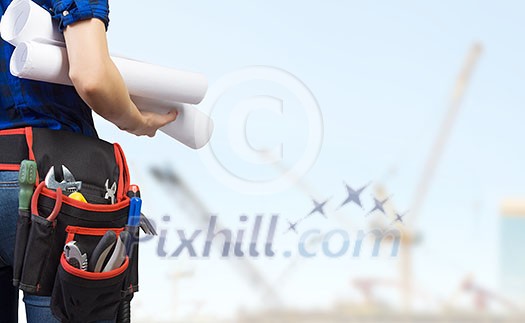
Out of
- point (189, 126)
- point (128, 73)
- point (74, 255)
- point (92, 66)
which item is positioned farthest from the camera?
point (189, 126)

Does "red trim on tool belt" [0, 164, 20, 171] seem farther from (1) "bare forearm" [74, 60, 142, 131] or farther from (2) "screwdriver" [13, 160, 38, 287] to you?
(1) "bare forearm" [74, 60, 142, 131]

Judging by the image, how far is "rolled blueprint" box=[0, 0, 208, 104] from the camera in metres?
1.52

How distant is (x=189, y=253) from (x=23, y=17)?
1725 mm

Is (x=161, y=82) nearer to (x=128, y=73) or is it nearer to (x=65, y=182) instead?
(x=128, y=73)

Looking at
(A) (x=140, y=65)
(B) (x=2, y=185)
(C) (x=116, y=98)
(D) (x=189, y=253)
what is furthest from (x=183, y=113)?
(D) (x=189, y=253)

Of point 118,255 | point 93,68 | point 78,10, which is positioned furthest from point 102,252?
point 78,10

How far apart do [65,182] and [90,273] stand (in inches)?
8.0

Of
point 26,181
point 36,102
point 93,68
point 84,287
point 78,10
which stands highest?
point 78,10

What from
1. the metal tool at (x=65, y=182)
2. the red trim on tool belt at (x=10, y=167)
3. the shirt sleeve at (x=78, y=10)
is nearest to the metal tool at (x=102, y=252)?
the metal tool at (x=65, y=182)

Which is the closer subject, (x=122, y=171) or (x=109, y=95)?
(x=109, y=95)

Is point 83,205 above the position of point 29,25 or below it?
below

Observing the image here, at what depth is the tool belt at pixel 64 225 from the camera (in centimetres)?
154

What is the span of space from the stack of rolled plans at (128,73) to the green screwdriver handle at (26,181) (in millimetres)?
182

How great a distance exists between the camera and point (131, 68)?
5.55 ft
